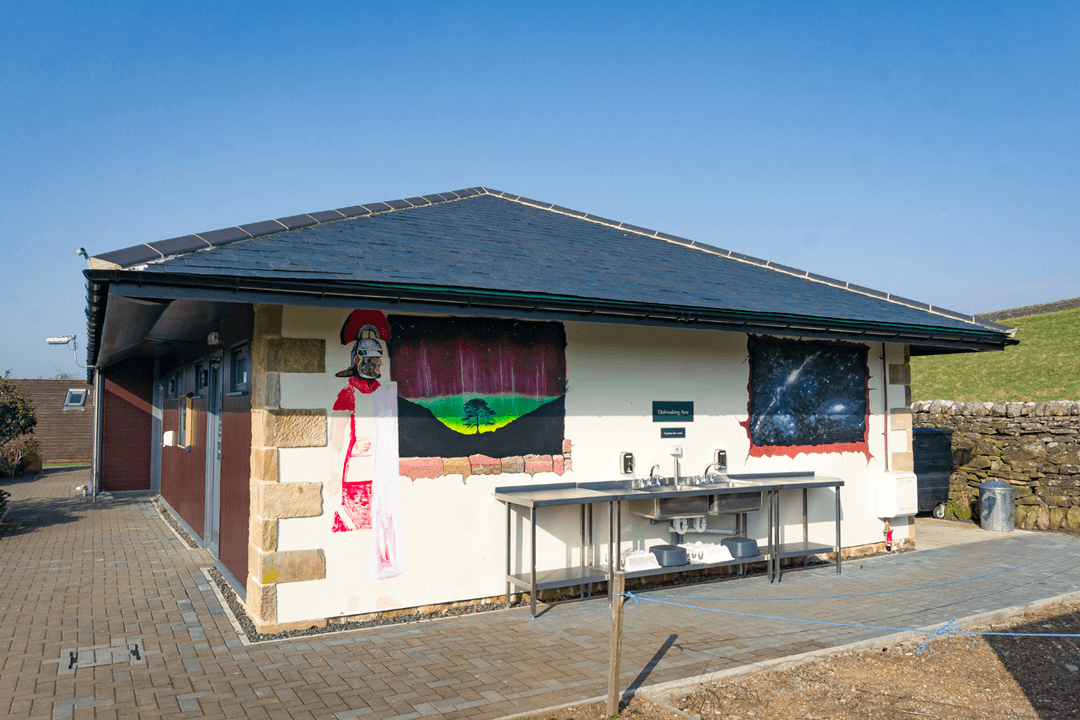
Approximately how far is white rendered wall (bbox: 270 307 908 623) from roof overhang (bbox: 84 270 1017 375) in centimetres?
59

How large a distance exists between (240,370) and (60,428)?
964 inches

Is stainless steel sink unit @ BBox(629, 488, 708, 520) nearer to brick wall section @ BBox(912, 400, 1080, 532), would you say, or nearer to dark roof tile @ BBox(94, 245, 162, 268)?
dark roof tile @ BBox(94, 245, 162, 268)

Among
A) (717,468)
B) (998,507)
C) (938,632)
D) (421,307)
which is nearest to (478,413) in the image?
(421,307)

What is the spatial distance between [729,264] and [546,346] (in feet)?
14.9

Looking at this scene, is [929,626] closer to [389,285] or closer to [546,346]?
[546,346]

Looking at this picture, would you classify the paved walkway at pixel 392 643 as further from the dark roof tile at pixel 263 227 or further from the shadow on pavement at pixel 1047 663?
the dark roof tile at pixel 263 227

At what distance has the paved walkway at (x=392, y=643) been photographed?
479cm

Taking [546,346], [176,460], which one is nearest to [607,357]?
[546,346]

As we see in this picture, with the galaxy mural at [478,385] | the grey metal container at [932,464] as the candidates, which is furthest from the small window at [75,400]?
the grey metal container at [932,464]

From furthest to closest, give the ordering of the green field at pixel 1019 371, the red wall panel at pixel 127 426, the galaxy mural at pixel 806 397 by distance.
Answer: the green field at pixel 1019 371 → the red wall panel at pixel 127 426 → the galaxy mural at pixel 806 397

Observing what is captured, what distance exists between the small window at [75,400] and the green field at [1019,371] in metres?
29.8

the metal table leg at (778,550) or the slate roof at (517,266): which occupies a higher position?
the slate roof at (517,266)

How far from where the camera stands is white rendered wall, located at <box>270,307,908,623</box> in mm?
6414

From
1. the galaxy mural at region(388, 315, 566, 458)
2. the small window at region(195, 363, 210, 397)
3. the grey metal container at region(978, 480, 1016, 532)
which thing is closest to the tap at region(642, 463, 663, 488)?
the galaxy mural at region(388, 315, 566, 458)
